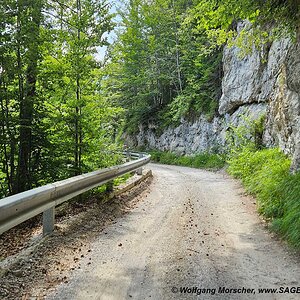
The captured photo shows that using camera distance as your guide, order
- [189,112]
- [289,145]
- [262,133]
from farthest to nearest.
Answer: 1. [189,112]
2. [262,133]
3. [289,145]

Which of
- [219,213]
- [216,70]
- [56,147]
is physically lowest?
[219,213]

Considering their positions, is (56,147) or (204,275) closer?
(204,275)

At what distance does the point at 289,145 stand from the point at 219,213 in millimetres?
3575

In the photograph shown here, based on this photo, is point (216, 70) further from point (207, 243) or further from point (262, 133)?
point (207, 243)

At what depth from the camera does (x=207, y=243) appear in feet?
14.6

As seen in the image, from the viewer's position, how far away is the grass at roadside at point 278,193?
4.79m

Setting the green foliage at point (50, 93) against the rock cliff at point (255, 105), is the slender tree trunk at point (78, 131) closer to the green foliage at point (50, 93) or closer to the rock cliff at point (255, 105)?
the green foliage at point (50, 93)

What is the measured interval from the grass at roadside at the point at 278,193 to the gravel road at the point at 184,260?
0.81 ft

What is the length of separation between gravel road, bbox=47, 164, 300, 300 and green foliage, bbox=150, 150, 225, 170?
10884mm

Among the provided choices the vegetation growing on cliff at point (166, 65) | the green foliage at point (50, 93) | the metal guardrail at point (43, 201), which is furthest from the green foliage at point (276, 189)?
the vegetation growing on cliff at point (166, 65)

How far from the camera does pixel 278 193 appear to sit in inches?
250

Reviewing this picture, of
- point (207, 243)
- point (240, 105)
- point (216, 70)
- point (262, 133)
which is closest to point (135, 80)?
point (216, 70)

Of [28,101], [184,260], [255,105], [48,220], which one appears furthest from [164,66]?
[184,260]

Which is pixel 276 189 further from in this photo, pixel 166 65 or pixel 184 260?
pixel 166 65
